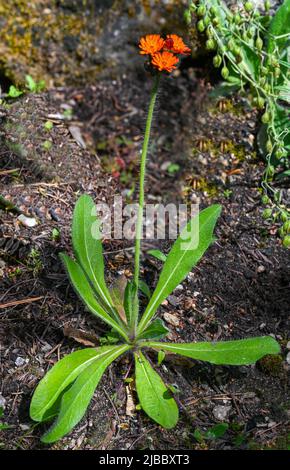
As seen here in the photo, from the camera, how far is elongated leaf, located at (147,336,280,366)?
2533mm

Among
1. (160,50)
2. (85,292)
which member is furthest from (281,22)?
(85,292)

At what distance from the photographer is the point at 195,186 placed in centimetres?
371

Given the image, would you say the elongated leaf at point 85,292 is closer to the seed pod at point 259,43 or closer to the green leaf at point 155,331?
the green leaf at point 155,331

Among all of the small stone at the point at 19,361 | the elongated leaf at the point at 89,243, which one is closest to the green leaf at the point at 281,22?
the elongated leaf at the point at 89,243

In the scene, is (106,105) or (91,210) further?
(106,105)

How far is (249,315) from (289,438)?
664 millimetres

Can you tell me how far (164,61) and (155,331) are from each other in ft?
3.69

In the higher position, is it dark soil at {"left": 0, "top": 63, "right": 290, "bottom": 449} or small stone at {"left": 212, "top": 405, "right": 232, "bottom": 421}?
dark soil at {"left": 0, "top": 63, "right": 290, "bottom": 449}

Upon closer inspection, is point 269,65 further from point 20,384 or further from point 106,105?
point 20,384

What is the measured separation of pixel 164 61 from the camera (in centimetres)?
239

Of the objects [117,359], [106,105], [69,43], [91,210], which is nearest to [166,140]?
[106,105]

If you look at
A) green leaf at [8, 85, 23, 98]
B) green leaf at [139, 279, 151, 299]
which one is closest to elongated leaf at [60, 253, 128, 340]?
green leaf at [139, 279, 151, 299]

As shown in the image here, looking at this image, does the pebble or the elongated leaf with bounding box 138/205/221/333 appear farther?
the elongated leaf with bounding box 138/205/221/333

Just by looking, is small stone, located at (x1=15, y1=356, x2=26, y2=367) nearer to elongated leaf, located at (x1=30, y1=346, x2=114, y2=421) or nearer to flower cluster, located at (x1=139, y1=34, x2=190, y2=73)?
elongated leaf, located at (x1=30, y1=346, x2=114, y2=421)
